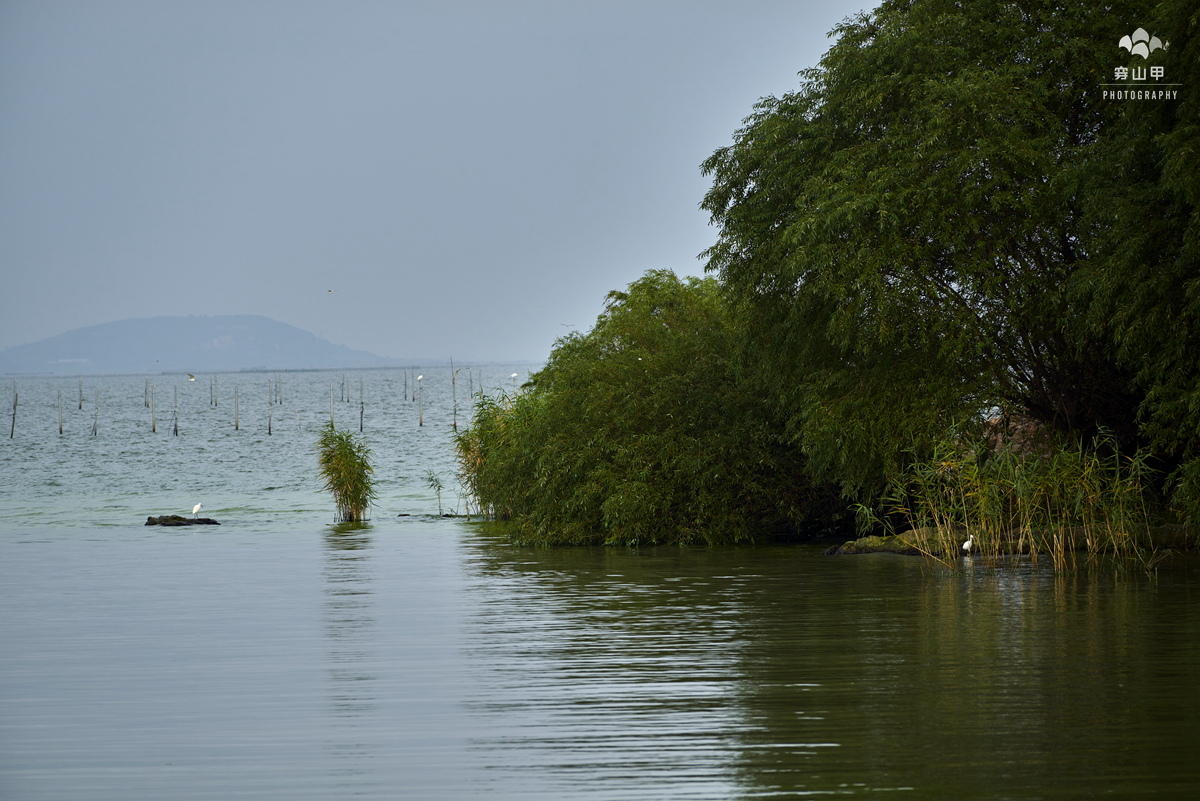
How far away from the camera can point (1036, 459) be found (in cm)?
1738

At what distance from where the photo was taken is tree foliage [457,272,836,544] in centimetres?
2322

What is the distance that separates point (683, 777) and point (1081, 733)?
281cm

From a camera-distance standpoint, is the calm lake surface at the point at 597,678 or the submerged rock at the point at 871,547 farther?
the submerged rock at the point at 871,547

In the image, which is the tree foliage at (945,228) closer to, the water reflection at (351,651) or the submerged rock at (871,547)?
the submerged rock at (871,547)

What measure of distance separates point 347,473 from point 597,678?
23.1 m

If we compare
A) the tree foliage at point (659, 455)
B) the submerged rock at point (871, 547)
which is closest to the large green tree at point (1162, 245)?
the submerged rock at point (871, 547)

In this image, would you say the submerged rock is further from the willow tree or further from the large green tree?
the large green tree

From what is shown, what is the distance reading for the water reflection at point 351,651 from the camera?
319 inches

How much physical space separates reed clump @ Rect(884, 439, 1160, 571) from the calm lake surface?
0.60m

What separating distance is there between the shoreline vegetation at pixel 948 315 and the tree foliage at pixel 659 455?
68mm

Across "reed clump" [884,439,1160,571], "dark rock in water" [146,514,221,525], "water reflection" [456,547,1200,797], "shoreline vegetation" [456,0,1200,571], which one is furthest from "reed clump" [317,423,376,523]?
"reed clump" [884,439,1160,571]

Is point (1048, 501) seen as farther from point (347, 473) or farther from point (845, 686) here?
point (347, 473)

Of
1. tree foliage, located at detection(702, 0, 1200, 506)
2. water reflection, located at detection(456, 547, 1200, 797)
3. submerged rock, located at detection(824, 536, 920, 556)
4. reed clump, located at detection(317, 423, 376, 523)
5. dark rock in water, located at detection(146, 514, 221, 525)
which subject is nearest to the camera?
water reflection, located at detection(456, 547, 1200, 797)

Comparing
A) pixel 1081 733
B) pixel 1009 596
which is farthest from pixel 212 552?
pixel 1081 733
